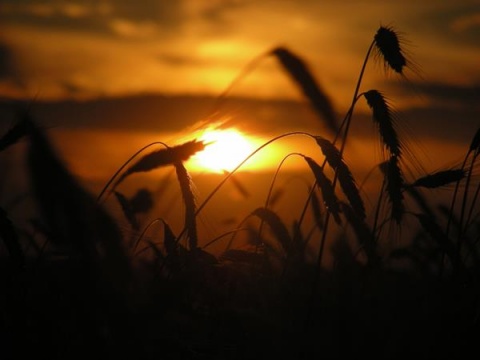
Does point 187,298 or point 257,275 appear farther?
point 257,275

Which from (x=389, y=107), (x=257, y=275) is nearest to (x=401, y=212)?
(x=389, y=107)

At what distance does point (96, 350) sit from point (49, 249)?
3024 millimetres

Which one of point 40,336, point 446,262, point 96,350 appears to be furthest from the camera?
point 446,262

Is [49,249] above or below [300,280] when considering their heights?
above

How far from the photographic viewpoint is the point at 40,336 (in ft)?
13.3

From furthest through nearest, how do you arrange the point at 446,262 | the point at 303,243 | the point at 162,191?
the point at 162,191
the point at 303,243
the point at 446,262

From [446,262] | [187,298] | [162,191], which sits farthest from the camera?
[162,191]

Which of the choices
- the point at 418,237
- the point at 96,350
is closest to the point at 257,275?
the point at 96,350

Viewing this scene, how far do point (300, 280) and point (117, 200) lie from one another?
1875mm

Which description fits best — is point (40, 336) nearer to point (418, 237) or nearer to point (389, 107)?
point (389, 107)

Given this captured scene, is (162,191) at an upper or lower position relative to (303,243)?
upper

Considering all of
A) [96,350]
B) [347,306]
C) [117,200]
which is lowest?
[347,306]

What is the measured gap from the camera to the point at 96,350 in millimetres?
2266

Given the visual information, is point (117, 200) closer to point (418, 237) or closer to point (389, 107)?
point (389, 107)
